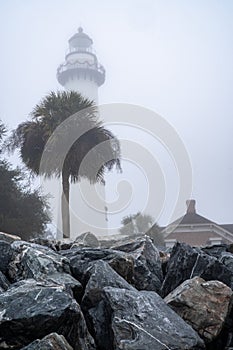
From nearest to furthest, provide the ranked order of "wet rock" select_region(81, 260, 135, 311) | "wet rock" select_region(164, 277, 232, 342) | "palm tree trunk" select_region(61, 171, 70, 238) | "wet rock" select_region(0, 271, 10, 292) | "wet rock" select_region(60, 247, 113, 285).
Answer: "wet rock" select_region(164, 277, 232, 342), "wet rock" select_region(81, 260, 135, 311), "wet rock" select_region(0, 271, 10, 292), "wet rock" select_region(60, 247, 113, 285), "palm tree trunk" select_region(61, 171, 70, 238)

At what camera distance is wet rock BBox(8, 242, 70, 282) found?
631cm

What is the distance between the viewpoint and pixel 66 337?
4.96 metres

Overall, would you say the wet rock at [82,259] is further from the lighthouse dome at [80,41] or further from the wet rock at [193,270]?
the lighthouse dome at [80,41]

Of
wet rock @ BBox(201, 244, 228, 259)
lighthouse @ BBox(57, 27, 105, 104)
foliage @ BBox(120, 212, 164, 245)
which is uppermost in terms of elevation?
lighthouse @ BBox(57, 27, 105, 104)

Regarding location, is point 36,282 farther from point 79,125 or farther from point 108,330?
point 79,125

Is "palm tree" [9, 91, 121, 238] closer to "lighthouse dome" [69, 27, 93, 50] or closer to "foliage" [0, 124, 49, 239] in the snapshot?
"foliage" [0, 124, 49, 239]

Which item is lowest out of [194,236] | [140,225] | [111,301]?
[111,301]

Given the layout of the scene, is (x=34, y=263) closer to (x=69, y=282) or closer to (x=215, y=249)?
(x=69, y=282)

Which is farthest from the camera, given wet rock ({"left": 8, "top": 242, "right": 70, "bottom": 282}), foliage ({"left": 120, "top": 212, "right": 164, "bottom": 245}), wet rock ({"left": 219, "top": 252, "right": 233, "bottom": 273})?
foliage ({"left": 120, "top": 212, "right": 164, "bottom": 245})

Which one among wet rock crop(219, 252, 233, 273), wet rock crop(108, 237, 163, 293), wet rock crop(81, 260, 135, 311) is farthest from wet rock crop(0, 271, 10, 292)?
wet rock crop(219, 252, 233, 273)

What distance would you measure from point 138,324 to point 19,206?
18286mm

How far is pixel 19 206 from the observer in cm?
2267

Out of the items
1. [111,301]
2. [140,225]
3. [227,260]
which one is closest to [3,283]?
[111,301]

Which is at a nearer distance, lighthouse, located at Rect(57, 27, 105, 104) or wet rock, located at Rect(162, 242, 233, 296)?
wet rock, located at Rect(162, 242, 233, 296)
